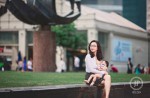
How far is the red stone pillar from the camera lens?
16.9 metres

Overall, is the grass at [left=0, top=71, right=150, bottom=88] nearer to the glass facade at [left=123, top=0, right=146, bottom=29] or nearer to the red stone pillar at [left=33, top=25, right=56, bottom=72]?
the glass facade at [left=123, top=0, right=146, bottom=29]

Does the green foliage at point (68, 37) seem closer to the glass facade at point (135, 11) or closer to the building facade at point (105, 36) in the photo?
the building facade at point (105, 36)

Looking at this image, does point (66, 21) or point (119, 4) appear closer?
point (119, 4)

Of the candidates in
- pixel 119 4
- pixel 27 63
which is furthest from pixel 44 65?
pixel 119 4

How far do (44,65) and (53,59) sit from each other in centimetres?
48

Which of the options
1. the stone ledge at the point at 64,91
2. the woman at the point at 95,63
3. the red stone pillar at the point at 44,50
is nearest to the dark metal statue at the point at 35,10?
the red stone pillar at the point at 44,50

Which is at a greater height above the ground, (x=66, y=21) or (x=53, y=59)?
(x=66, y=21)

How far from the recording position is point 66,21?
57.3 feet

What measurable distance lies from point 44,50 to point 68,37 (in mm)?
17213

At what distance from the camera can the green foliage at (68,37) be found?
3384 centimetres

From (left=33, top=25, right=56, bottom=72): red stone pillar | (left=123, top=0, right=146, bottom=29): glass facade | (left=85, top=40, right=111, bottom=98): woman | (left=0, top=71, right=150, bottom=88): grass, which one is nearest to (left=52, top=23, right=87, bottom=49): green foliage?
(left=33, top=25, right=56, bottom=72): red stone pillar

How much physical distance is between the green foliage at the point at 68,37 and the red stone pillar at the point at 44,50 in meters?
16.6

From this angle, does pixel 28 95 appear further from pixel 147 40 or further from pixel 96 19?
pixel 96 19

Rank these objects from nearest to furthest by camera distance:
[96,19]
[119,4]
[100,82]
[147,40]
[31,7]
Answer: [100,82]
[119,4]
[147,40]
[31,7]
[96,19]
